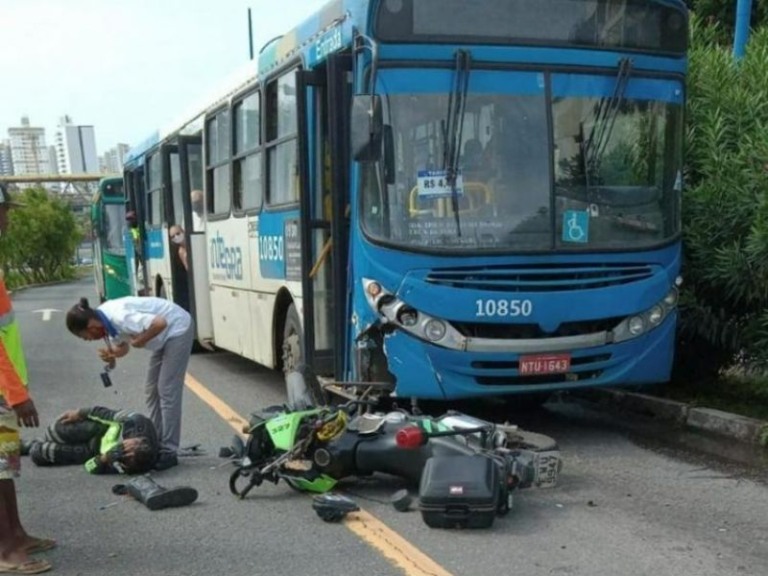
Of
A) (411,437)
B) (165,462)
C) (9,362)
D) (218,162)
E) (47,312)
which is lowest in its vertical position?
(47,312)

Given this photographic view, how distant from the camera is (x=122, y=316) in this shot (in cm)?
627

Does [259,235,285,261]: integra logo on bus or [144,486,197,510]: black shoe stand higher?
[259,235,285,261]: integra logo on bus

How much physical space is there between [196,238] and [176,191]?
1.43 m

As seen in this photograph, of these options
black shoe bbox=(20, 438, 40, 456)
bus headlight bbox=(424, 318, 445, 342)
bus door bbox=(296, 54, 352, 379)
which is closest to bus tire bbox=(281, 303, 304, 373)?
bus door bbox=(296, 54, 352, 379)

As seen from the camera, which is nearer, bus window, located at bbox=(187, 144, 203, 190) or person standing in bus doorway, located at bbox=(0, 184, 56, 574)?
person standing in bus doorway, located at bbox=(0, 184, 56, 574)

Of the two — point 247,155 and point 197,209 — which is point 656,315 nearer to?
point 247,155

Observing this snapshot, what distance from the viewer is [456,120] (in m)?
6.46

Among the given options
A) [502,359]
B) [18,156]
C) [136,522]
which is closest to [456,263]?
[502,359]

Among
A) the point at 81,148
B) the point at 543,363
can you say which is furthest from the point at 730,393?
the point at 81,148

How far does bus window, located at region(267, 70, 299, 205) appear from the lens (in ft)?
25.6

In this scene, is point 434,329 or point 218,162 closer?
point 434,329

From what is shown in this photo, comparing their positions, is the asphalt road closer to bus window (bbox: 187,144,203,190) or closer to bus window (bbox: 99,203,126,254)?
bus window (bbox: 187,144,203,190)

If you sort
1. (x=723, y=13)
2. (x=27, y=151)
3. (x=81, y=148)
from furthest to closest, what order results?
(x=27, y=151) < (x=81, y=148) < (x=723, y=13)

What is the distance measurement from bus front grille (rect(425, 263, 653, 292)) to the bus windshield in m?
0.15
